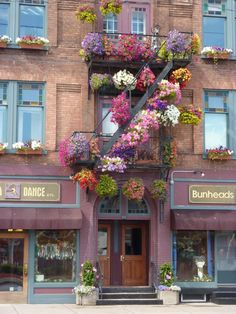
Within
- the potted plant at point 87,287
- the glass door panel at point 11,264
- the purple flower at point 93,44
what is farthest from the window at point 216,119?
the glass door panel at point 11,264

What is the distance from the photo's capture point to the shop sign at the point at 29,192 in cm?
1842

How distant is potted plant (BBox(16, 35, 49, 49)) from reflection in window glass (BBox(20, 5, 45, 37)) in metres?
0.39

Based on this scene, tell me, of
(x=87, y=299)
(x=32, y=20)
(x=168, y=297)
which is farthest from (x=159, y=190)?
(x=32, y=20)

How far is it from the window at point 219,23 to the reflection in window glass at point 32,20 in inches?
213

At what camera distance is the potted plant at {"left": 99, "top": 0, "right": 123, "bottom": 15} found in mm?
18609

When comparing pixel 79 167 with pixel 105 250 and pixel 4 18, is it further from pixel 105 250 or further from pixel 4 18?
pixel 4 18

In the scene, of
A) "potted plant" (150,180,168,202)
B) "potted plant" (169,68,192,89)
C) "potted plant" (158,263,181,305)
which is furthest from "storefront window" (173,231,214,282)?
"potted plant" (169,68,192,89)

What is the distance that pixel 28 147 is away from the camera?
1861 cm

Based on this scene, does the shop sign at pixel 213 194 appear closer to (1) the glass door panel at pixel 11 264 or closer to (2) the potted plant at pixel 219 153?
(2) the potted plant at pixel 219 153

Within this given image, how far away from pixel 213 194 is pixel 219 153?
1.33 meters

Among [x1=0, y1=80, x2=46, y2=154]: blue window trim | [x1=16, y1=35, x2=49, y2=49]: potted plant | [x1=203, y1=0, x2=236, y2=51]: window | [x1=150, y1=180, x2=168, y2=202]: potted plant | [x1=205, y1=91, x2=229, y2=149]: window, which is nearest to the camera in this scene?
[x1=150, y1=180, x2=168, y2=202]: potted plant

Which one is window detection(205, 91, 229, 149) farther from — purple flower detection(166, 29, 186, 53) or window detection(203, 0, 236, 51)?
purple flower detection(166, 29, 186, 53)

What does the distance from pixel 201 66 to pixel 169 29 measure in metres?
1.60

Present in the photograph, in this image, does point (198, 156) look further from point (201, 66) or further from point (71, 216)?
point (71, 216)
